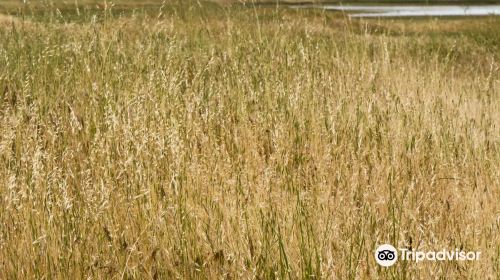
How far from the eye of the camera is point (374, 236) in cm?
220

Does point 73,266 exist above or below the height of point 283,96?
below

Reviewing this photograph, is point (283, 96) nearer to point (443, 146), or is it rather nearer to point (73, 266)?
point (443, 146)

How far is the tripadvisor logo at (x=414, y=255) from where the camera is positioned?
212 centimetres

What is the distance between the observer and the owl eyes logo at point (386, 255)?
83.1 inches

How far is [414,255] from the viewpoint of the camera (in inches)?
84.4

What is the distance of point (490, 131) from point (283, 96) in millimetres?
1207

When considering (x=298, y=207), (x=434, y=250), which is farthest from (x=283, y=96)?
(x=434, y=250)

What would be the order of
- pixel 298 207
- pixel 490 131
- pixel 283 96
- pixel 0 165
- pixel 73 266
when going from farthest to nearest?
pixel 283 96 < pixel 490 131 < pixel 0 165 < pixel 298 207 < pixel 73 266

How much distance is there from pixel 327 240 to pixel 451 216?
1.98 ft

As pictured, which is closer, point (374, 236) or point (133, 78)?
point (374, 236)

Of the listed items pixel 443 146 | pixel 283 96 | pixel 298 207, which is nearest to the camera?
pixel 298 207

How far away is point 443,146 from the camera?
324 centimetres

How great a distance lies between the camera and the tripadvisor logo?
2123mm

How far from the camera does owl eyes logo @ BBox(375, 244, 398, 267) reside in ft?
6.93
